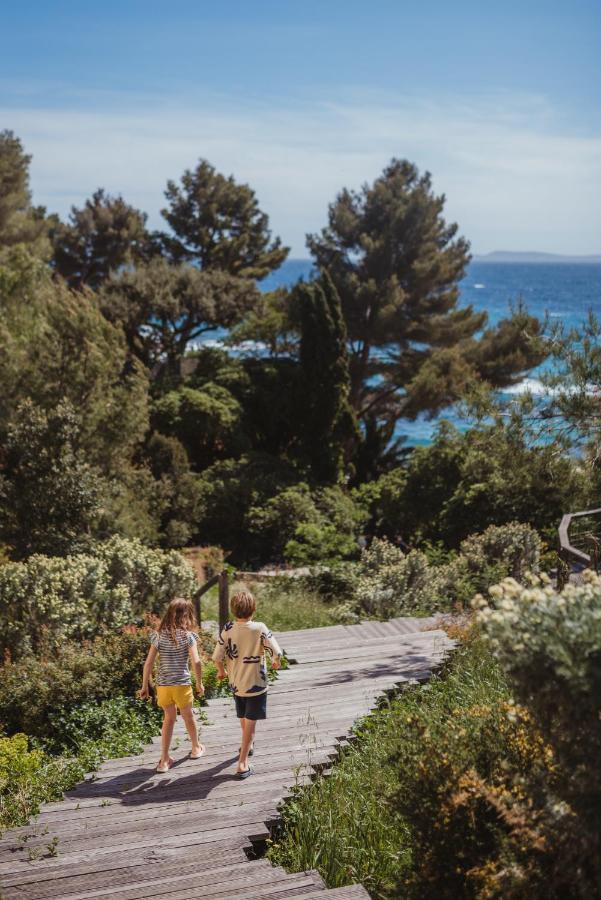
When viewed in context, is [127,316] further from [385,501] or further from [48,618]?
[48,618]

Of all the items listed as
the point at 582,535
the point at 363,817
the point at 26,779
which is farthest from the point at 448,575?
the point at 26,779

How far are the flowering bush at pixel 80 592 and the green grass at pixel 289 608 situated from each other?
1407 mm

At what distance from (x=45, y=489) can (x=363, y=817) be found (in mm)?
11233

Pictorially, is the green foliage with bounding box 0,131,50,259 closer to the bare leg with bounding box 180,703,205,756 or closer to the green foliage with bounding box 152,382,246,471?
the green foliage with bounding box 152,382,246,471

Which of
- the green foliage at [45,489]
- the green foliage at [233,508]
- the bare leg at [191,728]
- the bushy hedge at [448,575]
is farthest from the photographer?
the green foliage at [233,508]

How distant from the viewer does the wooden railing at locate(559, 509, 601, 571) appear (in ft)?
29.8

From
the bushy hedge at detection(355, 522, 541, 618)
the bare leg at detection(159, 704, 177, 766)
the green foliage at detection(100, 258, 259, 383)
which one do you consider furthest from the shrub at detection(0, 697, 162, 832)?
the green foliage at detection(100, 258, 259, 383)

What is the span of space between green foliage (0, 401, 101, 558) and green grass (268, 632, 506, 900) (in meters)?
9.85

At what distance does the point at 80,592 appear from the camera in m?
11.0

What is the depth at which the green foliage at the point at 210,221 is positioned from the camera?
3881 centimetres

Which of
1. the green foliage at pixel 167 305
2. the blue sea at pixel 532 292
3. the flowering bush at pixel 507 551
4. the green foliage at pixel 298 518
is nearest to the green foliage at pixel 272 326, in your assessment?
the green foliage at pixel 167 305

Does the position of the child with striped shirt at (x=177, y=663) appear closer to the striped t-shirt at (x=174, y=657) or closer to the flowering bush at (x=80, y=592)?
the striped t-shirt at (x=174, y=657)

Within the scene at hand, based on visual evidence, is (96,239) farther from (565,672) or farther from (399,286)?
(565,672)

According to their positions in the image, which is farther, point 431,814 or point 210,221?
point 210,221
